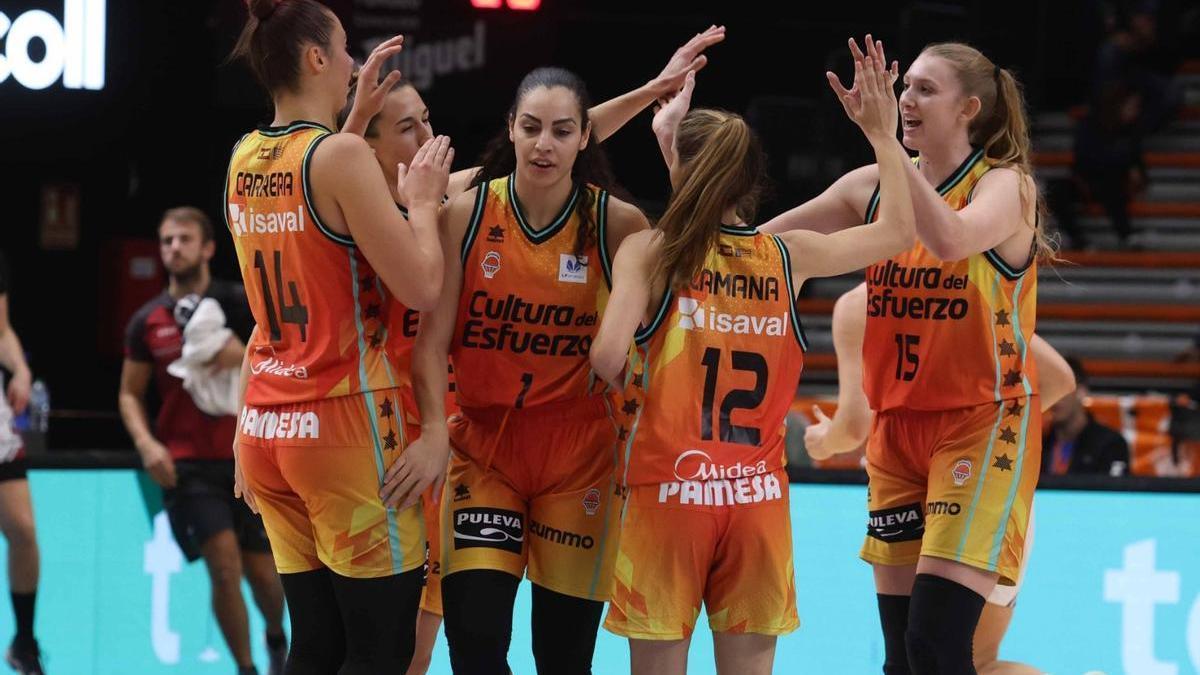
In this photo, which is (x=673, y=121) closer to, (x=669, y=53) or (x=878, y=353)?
(x=878, y=353)

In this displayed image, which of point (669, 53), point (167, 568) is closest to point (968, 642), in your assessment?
point (167, 568)

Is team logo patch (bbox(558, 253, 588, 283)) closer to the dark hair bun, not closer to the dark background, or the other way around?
the dark hair bun

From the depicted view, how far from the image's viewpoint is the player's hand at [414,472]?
13.5 ft

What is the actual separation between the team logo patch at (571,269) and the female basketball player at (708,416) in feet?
0.70

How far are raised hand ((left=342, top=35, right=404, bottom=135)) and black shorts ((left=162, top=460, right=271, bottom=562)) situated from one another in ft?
9.00

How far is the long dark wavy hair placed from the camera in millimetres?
4305

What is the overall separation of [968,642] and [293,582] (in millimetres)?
1714

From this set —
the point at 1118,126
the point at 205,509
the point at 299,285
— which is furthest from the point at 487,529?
the point at 1118,126

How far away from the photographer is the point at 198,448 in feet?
22.6

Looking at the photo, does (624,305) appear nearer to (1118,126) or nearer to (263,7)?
(263,7)

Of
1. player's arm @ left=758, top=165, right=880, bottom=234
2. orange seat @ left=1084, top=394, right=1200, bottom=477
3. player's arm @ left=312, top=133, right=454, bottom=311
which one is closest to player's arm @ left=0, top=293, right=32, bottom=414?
player's arm @ left=312, top=133, right=454, bottom=311

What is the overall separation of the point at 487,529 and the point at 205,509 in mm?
2719

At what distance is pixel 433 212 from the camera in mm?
4121

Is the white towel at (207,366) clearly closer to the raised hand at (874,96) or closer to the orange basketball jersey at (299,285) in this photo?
the orange basketball jersey at (299,285)
